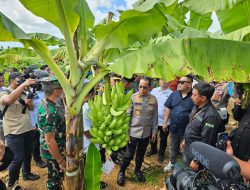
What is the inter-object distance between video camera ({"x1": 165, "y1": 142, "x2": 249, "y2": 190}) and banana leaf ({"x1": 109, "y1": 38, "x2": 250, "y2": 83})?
0.74m

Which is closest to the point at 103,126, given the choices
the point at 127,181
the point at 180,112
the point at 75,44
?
the point at 75,44

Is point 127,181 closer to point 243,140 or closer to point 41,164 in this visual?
point 41,164

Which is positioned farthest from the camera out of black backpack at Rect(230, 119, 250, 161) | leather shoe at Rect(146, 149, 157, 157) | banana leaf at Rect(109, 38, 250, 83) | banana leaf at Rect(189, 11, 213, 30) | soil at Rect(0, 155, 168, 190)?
leather shoe at Rect(146, 149, 157, 157)

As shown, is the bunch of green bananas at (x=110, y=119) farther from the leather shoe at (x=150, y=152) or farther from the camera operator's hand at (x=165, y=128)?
the leather shoe at (x=150, y=152)

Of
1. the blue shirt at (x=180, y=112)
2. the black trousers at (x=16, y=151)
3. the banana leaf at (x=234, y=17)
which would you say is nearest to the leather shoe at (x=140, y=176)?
the blue shirt at (x=180, y=112)

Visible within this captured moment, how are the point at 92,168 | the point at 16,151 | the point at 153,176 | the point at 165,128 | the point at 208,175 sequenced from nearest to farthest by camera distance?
the point at 208,175 < the point at 92,168 < the point at 16,151 < the point at 153,176 < the point at 165,128

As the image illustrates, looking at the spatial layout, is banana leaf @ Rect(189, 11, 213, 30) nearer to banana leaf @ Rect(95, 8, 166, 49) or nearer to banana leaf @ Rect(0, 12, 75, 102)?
banana leaf @ Rect(95, 8, 166, 49)

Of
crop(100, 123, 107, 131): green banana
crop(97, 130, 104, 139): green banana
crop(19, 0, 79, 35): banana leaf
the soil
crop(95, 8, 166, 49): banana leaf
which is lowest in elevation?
the soil

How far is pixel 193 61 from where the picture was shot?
2092mm

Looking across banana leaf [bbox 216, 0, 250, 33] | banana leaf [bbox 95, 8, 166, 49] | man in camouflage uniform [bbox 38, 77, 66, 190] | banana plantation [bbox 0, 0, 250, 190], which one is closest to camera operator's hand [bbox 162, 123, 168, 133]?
banana plantation [bbox 0, 0, 250, 190]

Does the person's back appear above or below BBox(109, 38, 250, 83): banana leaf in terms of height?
below

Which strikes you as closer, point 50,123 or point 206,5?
point 206,5

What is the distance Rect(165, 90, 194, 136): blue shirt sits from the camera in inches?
166

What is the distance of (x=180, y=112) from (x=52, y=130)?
85.9 inches
